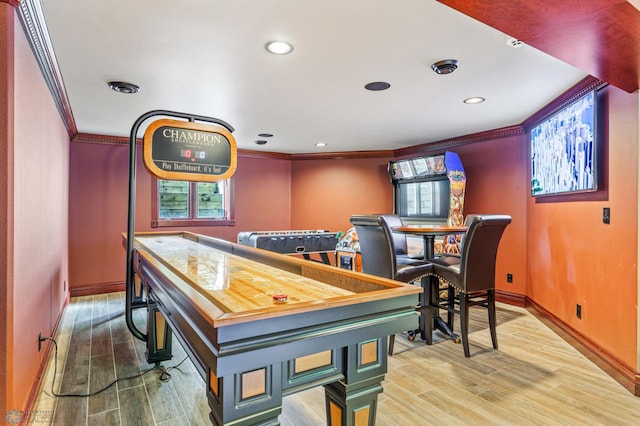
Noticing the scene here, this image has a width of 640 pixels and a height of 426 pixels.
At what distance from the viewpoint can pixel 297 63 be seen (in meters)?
2.67

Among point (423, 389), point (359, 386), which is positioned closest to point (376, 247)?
point (423, 389)

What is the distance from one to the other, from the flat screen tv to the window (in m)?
4.75

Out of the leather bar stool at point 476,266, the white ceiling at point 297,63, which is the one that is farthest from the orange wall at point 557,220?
the leather bar stool at point 476,266

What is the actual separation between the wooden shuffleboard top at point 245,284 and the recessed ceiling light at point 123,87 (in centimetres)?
181

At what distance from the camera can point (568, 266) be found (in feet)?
11.1

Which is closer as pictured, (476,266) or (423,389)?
(423,389)

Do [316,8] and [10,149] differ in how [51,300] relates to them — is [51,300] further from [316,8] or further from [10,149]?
[316,8]

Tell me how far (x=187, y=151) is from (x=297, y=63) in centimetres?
105

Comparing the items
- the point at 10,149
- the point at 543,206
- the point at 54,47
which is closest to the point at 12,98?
the point at 10,149

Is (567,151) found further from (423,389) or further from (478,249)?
(423,389)

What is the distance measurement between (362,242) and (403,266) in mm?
438

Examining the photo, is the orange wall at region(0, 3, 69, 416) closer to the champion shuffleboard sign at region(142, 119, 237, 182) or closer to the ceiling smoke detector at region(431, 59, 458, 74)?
the champion shuffleboard sign at region(142, 119, 237, 182)

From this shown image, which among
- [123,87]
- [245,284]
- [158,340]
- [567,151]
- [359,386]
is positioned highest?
[123,87]

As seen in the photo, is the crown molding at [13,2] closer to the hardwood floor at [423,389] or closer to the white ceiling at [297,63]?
the white ceiling at [297,63]
